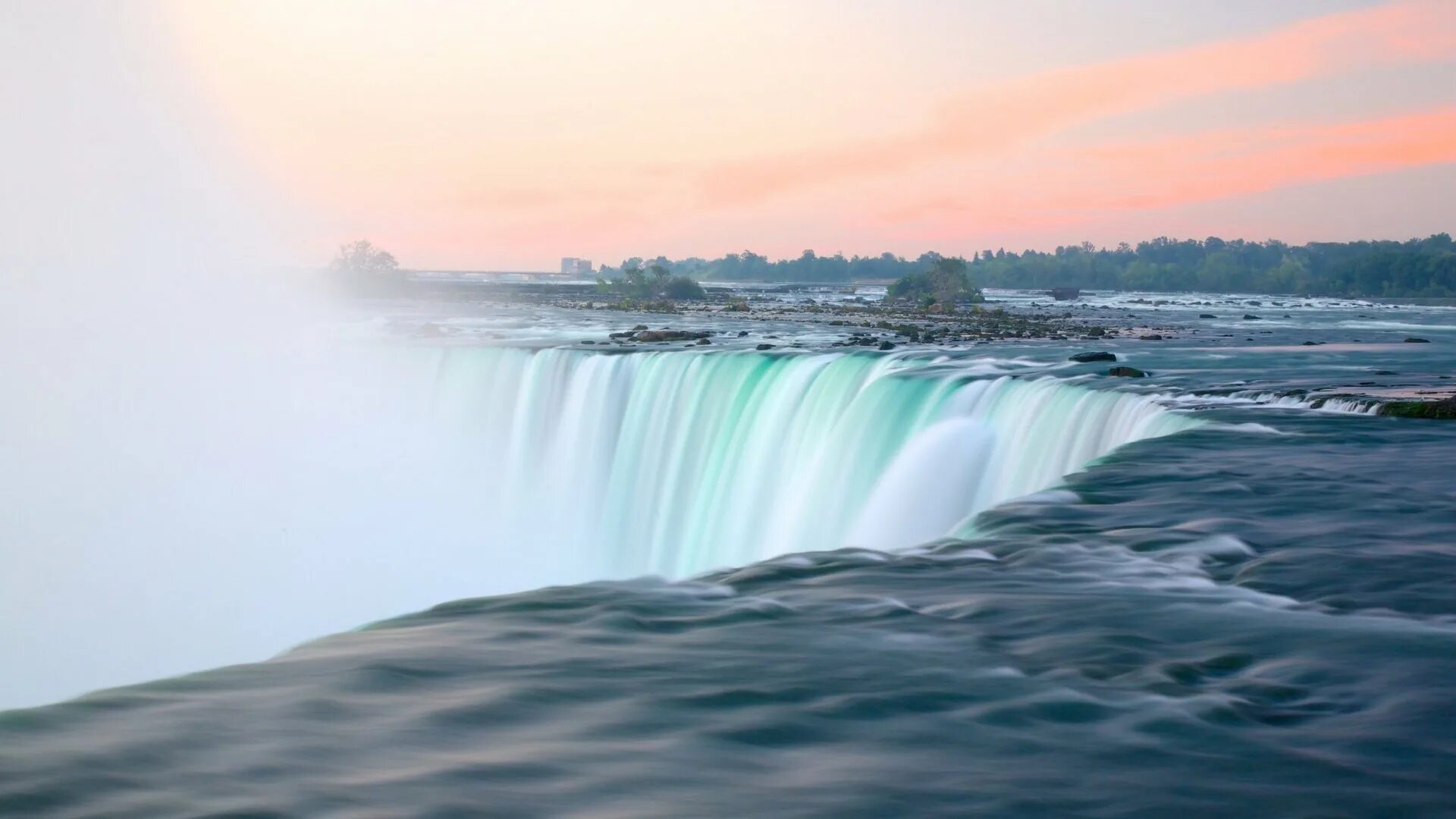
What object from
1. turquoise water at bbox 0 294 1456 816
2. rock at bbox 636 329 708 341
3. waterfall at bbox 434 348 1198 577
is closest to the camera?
turquoise water at bbox 0 294 1456 816

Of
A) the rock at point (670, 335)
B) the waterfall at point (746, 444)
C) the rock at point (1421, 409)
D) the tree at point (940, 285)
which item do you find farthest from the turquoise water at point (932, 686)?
the tree at point (940, 285)

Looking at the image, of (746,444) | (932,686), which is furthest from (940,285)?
(932,686)

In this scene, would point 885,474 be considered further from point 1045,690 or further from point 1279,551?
point 1045,690

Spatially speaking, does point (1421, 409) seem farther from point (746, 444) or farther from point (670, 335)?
point (670, 335)

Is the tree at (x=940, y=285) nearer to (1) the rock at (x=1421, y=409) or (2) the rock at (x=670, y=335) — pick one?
(2) the rock at (x=670, y=335)

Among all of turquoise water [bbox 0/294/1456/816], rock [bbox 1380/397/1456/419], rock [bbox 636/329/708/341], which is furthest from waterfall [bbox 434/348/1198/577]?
rock [bbox 636/329/708/341]

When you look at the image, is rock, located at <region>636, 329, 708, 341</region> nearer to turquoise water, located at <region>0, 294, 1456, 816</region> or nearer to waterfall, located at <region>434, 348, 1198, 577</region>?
waterfall, located at <region>434, 348, 1198, 577</region>
